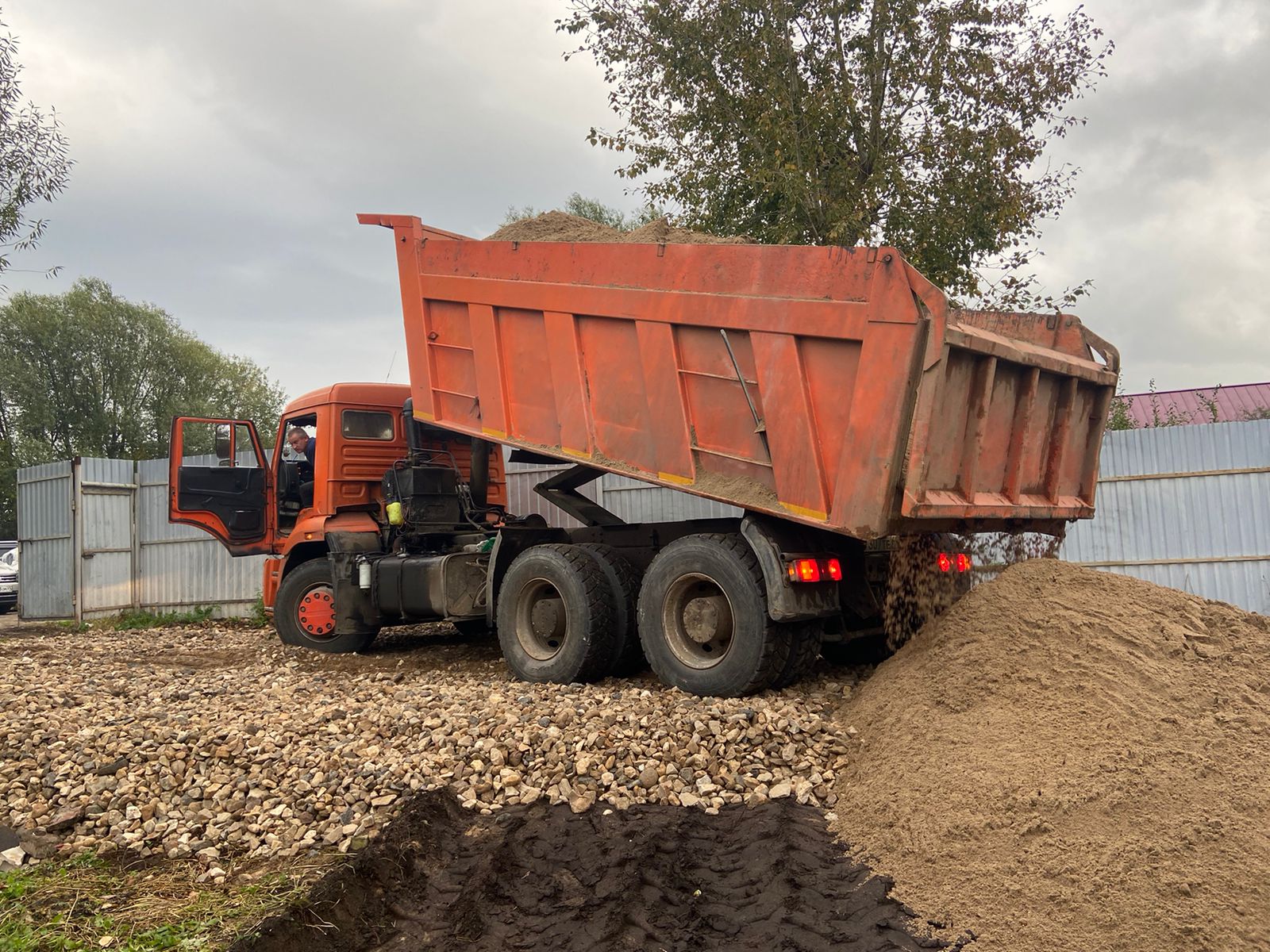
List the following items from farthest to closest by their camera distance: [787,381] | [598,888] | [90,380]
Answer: [90,380]
[787,381]
[598,888]

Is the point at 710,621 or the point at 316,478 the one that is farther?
the point at 316,478

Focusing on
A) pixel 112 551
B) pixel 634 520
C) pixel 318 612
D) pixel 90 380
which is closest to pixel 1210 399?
pixel 634 520

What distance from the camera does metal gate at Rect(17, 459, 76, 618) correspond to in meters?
14.8

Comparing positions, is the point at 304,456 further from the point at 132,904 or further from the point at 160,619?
the point at 160,619

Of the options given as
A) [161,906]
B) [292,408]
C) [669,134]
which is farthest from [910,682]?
[669,134]

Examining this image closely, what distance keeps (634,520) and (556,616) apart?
479 centimetres

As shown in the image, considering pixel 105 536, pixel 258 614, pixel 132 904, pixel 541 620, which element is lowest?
pixel 258 614

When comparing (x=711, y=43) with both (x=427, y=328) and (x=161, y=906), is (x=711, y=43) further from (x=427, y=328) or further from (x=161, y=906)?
(x=161, y=906)

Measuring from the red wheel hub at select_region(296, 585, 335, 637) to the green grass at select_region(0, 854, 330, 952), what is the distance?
5.31 metres

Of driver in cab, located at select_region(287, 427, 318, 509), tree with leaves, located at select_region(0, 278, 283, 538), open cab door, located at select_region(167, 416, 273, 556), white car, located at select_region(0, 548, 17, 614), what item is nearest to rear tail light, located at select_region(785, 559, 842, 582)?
driver in cab, located at select_region(287, 427, 318, 509)

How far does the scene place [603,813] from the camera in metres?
4.56

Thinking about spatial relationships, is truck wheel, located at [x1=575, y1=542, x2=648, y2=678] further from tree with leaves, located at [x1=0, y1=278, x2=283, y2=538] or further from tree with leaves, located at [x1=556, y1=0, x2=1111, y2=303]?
tree with leaves, located at [x1=0, y1=278, x2=283, y2=538]

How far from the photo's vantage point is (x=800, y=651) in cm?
598

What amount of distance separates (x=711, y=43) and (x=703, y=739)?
9.56 metres
